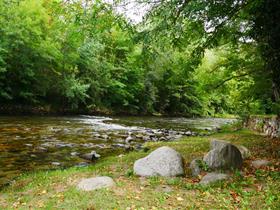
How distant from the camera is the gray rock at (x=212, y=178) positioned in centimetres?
740

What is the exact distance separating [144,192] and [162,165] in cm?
157

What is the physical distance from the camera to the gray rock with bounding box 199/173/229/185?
7.40 m

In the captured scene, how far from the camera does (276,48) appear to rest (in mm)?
8414

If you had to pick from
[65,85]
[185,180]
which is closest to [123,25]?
[185,180]

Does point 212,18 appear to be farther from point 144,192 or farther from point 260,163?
point 144,192

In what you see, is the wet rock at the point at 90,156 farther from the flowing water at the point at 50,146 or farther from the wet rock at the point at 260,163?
the wet rock at the point at 260,163

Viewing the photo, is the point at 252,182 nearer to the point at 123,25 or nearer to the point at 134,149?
the point at 123,25

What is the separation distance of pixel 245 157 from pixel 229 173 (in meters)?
2.22

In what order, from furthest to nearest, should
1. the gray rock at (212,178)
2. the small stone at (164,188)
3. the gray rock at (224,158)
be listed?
the gray rock at (224,158)
the gray rock at (212,178)
the small stone at (164,188)

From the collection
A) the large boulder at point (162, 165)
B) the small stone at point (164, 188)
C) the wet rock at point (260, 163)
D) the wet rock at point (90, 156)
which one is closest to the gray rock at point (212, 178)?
the large boulder at point (162, 165)

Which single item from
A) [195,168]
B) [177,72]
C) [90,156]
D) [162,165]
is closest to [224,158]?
[195,168]

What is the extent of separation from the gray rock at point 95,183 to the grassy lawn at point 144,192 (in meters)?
0.19

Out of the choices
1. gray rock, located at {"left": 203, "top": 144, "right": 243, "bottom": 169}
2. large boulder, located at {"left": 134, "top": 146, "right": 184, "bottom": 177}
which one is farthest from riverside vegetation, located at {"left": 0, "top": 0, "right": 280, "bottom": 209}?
gray rock, located at {"left": 203, "top": 144, "right": 243, "bottom": 169}

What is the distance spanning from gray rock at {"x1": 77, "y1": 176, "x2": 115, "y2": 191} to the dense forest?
369cm
